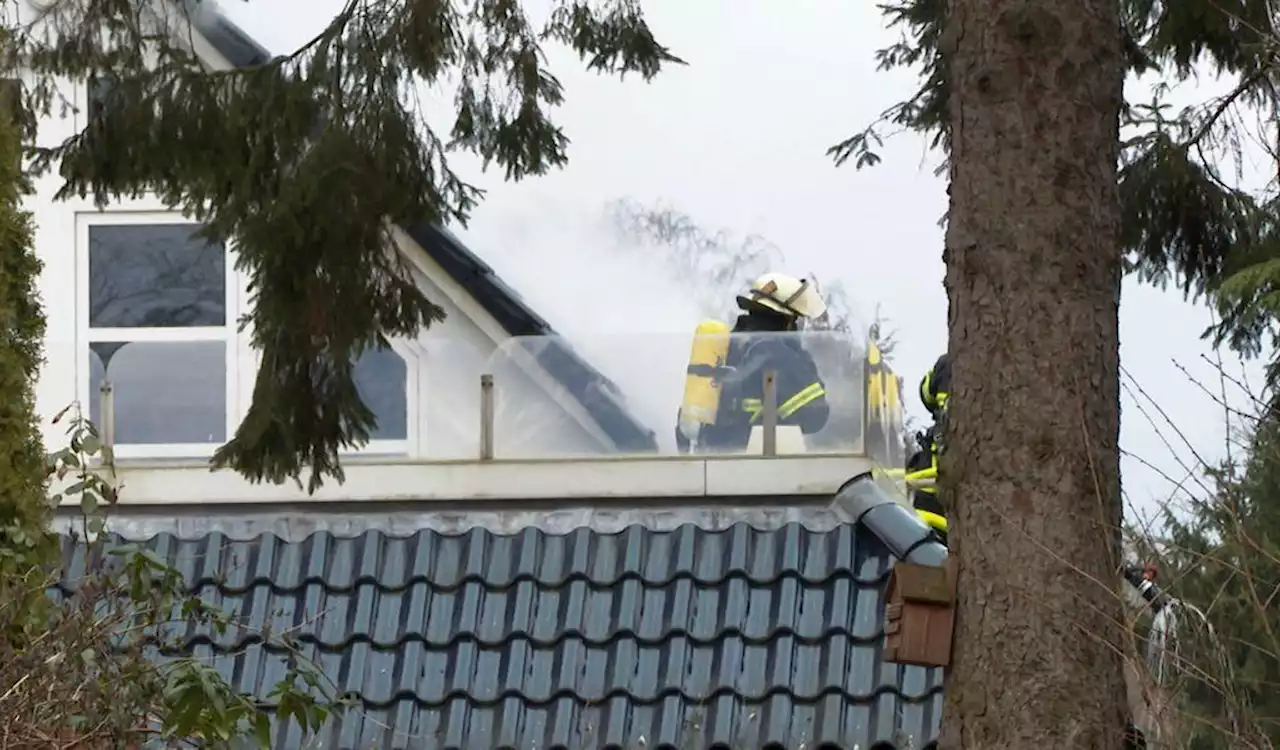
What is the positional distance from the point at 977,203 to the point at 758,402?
3929 millimetres

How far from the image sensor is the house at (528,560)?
8469mm

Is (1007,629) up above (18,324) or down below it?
below

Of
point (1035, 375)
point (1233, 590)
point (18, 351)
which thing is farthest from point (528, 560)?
point (1035, 375)

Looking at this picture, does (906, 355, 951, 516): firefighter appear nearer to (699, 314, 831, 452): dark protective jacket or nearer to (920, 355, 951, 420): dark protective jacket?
(920, 355, 951, 420): dark protective jacket

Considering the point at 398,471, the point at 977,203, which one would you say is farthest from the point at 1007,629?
the point at 398,471

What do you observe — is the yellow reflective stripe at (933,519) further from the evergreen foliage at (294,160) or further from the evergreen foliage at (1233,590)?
the evergreen foliage at (294,160)

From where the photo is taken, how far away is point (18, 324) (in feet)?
20.6

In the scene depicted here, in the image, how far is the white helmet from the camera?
9914mm

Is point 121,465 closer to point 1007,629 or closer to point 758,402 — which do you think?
point 758,402

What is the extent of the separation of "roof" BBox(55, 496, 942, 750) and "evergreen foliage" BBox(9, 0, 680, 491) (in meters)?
1.25

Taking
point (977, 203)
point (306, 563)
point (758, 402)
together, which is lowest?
point (306, 563)

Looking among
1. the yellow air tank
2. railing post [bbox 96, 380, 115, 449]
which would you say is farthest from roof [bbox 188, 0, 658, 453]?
railing post [bbox 96, 380, 115, 449]

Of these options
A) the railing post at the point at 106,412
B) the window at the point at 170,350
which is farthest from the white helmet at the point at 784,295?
the railing post at the point at 106,412

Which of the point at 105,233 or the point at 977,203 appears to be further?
the point at 105,233
